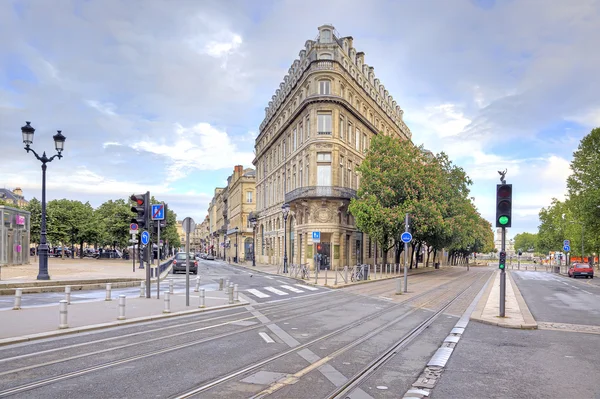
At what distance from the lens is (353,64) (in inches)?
2071

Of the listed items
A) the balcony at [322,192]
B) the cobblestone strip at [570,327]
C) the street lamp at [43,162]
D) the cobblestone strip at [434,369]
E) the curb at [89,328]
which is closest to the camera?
the cobblestone strip at [434,369]

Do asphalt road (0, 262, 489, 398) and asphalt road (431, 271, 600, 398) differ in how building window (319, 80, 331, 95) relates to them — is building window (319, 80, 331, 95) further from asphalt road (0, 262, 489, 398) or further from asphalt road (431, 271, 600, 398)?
asphalt road (431, 271, 600, 398)

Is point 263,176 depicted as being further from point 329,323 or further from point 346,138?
point 329,323

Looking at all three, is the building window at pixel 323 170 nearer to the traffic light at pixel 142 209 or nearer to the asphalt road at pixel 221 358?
→ the traffic light at pixel 142 209

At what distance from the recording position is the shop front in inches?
1185

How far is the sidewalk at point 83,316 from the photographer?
10.2 meters

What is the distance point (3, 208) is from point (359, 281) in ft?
74.2

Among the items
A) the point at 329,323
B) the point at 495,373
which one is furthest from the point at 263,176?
the point at 495,373

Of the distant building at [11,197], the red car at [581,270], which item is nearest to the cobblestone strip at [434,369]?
the red car at [581,270]

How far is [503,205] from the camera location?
521 inches

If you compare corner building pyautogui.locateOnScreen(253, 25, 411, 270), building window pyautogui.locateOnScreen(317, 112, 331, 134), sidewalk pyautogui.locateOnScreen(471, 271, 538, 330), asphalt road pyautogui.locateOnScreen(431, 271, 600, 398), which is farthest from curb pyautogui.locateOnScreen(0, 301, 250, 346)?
building window pyautogui.locateOnScreen(317, 112, 331, 134)

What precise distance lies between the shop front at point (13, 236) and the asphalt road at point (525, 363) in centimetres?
2894

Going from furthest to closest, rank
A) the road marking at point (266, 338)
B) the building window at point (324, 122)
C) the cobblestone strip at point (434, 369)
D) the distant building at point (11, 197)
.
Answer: the distant building at point (11, 197) → the building window at point (324, 122) → the road marking at point (266, 338) → the cobblestone strip at point (434, 369)

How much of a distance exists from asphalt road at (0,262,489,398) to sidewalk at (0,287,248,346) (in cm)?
45
